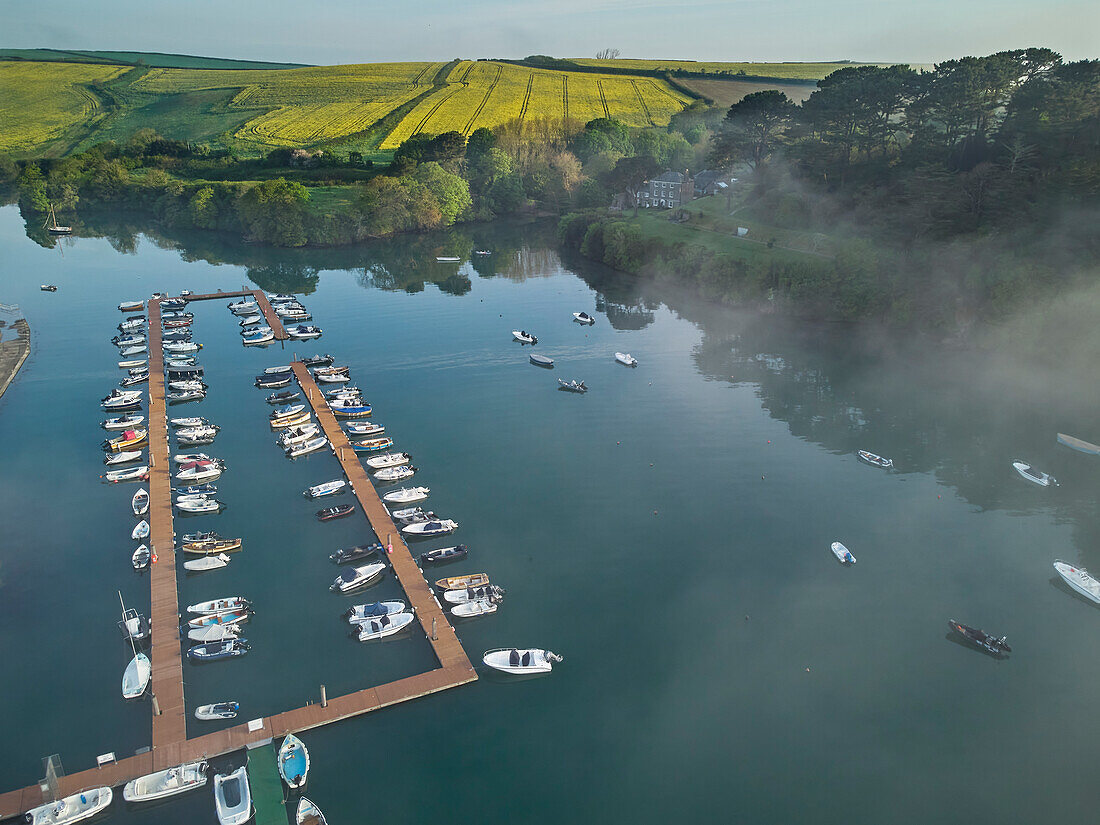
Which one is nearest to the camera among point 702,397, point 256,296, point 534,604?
point 534,604

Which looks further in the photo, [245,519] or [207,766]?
[245,519]

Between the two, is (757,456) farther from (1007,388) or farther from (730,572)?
(1007,388)

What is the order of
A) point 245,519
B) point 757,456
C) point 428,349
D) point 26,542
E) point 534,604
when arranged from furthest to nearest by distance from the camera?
point 428,349 < point 757,456 < point 245,519 < point 26,542 < point 534,604

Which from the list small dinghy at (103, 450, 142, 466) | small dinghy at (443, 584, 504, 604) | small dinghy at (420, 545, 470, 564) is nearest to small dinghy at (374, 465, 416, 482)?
small dinghy at (420, 545, 470, 564)

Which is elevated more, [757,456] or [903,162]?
[903,162]

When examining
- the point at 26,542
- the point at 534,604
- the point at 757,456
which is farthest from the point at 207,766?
Result: the point at 757,456

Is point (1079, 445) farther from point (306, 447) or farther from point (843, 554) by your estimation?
point (306, 447)

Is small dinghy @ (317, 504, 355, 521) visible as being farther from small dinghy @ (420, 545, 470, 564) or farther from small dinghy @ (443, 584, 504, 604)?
small dinghy @ (443, 584, 504, 604)
